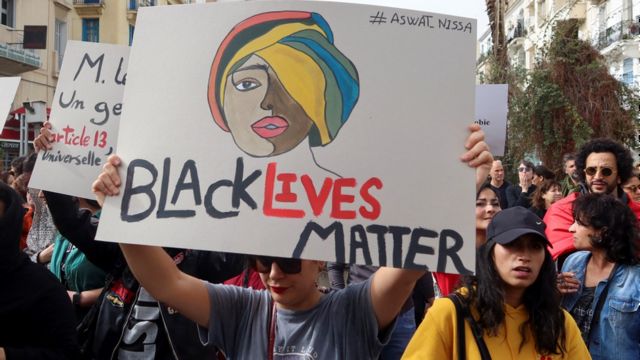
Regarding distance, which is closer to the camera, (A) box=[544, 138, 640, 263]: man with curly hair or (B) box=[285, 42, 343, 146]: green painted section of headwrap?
(B) box=[285, 42, 343, 146]: green painted section of headwrap

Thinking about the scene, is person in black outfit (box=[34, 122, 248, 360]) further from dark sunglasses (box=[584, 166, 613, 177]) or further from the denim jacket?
dark sunglasses (box=[584, 166, 613, 177])

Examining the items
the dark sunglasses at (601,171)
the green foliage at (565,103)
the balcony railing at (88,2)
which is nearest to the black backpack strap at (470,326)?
the dark sunglasses at (601,171)

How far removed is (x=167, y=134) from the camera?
1919 mm

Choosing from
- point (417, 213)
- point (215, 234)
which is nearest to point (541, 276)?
point (417, 213)

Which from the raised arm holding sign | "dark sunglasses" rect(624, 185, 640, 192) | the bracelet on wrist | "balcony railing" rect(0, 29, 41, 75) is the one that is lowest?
the bracelet on wrist

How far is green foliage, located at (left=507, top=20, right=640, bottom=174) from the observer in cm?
1289

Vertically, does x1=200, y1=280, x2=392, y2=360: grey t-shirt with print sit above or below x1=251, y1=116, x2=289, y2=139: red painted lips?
below

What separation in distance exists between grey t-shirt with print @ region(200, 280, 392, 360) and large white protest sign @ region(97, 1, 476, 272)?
0.29 meters

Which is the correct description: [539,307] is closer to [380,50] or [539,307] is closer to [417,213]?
[417,213]

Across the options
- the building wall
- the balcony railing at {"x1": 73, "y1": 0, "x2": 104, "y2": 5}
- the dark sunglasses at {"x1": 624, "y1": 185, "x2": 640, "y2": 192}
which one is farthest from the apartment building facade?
the balcony railing at {"x1": 73, "y1": 0, "x2": 104, "y2": 5}

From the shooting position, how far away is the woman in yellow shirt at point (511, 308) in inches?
89.0

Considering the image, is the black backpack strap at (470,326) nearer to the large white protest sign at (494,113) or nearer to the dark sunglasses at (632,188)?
the large white protest sign at (494,113)

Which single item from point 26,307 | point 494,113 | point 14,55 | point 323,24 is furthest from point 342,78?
point 14,55

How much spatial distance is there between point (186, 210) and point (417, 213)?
67 centimetres
